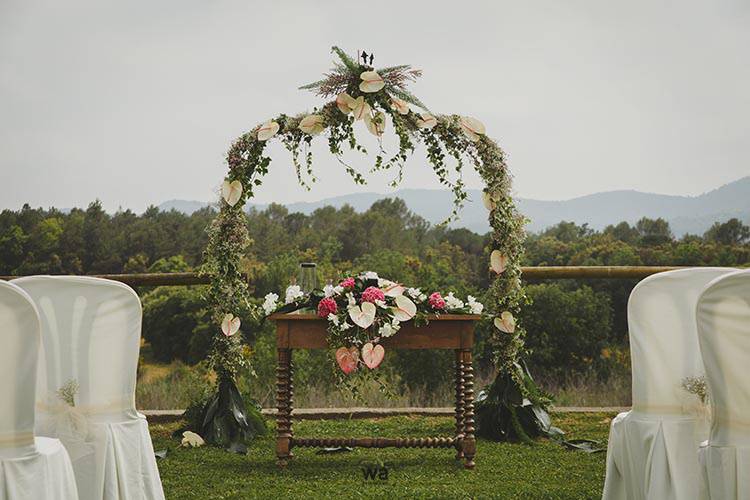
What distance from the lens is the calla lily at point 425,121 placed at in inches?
194

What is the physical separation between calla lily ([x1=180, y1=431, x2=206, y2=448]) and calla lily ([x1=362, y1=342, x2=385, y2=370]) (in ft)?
4.78

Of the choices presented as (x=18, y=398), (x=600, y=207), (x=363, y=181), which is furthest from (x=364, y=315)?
(x=600, y=207)

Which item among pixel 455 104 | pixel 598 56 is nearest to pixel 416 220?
pixel 455 104

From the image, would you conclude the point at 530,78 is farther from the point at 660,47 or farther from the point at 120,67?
the point at 120,67

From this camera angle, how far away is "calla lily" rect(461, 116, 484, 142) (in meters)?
5.02

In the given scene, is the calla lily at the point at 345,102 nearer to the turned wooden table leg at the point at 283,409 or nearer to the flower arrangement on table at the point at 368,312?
the flower arrangement on table at the point at 368,312

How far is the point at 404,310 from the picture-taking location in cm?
426

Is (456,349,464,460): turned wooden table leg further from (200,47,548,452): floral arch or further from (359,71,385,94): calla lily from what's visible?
(359,71,385,94): calla lily

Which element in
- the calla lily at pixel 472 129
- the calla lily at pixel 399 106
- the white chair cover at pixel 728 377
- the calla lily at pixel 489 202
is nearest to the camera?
the white chair cover at pixel 728 377

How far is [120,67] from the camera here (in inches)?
396

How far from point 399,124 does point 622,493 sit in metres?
2.65

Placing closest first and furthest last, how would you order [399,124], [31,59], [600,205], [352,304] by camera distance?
[352,304] < [399,124] < [31,59] < [600,205]

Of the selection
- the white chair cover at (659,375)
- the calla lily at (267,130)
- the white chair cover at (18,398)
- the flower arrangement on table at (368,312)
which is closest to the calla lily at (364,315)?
the flower arrangement on table at (368,312)

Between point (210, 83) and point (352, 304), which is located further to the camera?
point (210, 83)
